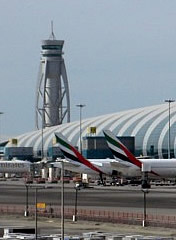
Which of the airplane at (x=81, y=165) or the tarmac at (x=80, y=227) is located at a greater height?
the airplane at (x=81, y=165)

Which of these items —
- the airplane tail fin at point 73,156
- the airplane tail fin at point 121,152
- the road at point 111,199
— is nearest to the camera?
the road at point 111,199

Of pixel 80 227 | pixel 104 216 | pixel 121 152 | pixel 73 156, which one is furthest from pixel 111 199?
pixel 73 156

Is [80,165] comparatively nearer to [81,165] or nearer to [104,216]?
[81,165]

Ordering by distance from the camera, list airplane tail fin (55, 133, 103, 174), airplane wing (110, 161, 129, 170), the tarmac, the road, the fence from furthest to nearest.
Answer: airplane tail fin (55, 133, 103, 174) → airplane wing (110, 161, 129, 170) → the road → the fence → the tarmac

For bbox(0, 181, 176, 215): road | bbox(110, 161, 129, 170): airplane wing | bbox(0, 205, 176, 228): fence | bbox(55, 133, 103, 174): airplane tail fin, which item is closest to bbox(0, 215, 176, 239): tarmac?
bbox(0, 205, 176, 228): fence

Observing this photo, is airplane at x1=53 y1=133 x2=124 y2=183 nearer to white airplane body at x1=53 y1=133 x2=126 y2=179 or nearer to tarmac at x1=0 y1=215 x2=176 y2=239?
white airplane body at x1=53 y1=133 x2=126 y2=179

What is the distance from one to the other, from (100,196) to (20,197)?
988 cm

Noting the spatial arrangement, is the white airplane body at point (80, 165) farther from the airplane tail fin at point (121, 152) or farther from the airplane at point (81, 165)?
the airplane tail fin at point (121, 152)

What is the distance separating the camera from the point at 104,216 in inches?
3718

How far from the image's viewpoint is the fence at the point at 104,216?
87.8m

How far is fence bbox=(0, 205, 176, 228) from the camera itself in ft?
288

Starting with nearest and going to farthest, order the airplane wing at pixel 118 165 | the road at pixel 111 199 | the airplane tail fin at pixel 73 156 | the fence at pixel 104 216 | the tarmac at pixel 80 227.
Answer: the tarmac at pixel 80 227
the fence at pixel 104 216
the road at pixel 111 199
the airplane wing at pixel 118 165
the airplane tail fin at pixel 73 156

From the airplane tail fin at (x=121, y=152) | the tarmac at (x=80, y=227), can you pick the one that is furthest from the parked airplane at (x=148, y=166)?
the tarmac at (x=80, y=227)

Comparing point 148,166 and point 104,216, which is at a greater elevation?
point 148,166
